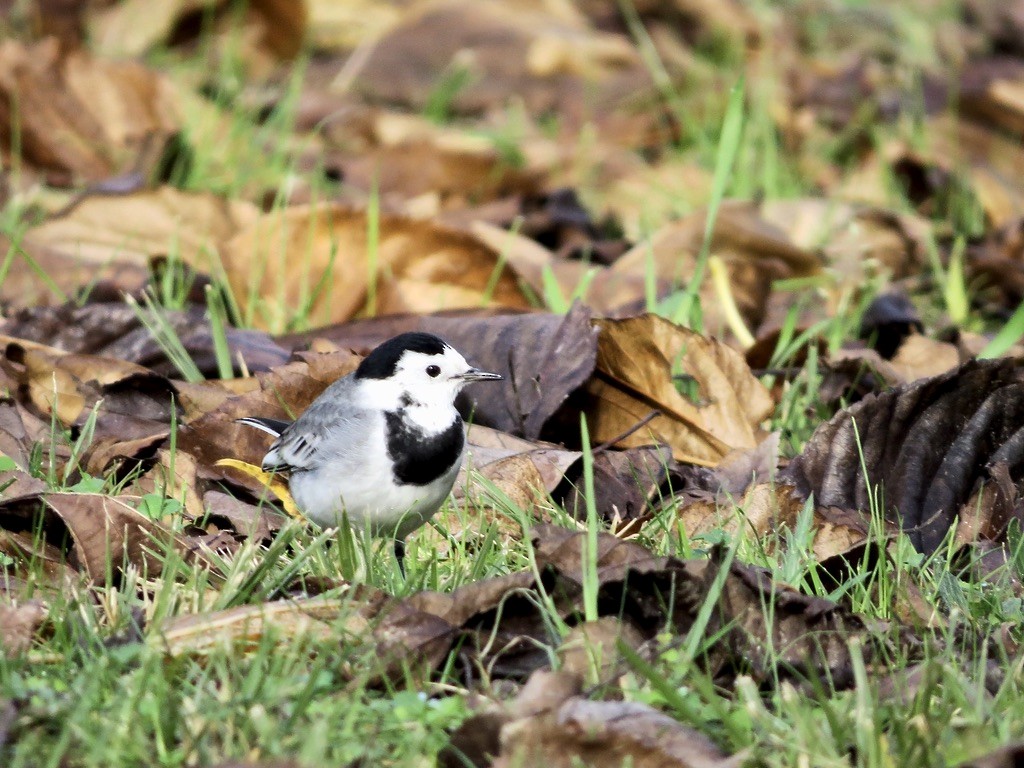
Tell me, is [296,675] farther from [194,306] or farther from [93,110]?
[93,110]

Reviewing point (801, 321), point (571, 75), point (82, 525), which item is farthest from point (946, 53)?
point (82, 525)

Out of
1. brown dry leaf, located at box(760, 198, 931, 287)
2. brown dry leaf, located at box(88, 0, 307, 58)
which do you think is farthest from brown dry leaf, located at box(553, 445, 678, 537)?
brown dry leaf, located at box(88, 0, 307, 58)

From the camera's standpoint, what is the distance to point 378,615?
3.14m

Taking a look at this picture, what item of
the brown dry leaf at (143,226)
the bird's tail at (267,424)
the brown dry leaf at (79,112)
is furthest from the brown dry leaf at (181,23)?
the bird's tail at (267,424)

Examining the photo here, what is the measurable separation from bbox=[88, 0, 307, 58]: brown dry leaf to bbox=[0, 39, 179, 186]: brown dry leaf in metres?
1.49

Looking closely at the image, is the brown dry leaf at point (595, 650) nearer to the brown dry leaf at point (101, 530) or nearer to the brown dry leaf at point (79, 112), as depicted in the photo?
the brown dry leaf at point (101, 530)

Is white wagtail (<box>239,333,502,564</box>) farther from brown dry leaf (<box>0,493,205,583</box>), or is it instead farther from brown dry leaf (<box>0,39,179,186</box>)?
brown dry leaf (<box>0,39,179,186</box>)

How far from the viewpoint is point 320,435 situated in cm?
433

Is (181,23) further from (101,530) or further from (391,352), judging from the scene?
(101,530)

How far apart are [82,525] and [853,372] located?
2.83m

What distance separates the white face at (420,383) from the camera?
14.7 feet

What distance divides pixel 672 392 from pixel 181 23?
19.9ft

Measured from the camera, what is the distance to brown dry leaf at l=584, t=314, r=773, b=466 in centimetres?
485

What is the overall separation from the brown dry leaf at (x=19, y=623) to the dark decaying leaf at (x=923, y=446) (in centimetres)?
225
